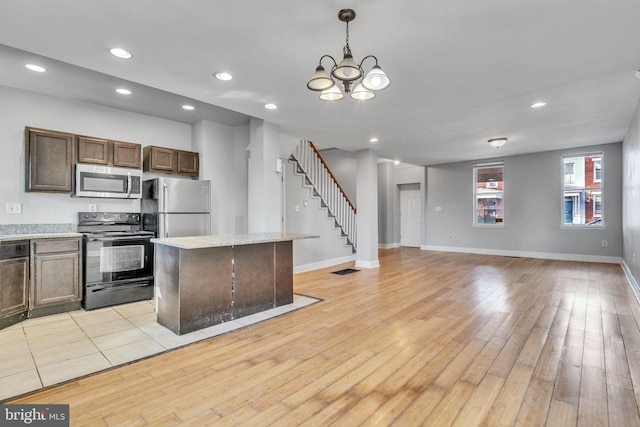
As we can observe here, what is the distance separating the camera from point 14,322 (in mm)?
3279

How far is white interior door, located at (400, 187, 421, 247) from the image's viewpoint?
10227mm

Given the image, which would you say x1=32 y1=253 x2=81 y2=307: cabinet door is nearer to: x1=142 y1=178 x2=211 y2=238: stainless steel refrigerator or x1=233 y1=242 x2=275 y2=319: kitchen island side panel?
x1=142 y1=178 x2=211 y2=238: stainless steel refrigerator

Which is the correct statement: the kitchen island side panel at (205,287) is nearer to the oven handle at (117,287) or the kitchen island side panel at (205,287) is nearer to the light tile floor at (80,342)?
the light tile floor at (80,342)

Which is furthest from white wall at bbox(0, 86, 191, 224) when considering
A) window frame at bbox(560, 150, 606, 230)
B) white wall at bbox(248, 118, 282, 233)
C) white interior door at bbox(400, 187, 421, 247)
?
window frame at bbox(560, 150, 606, 230)

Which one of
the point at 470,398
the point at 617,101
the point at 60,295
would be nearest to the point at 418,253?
the point at 617,101

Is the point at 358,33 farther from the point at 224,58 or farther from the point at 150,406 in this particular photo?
the point at 150,406

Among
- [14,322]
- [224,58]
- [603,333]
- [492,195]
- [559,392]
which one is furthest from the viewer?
[492,195]

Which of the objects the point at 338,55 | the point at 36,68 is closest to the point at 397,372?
the point at 338,55

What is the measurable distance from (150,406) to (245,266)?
1736mm

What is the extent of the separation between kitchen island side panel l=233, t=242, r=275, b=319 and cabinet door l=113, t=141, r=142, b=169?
7.59 feet

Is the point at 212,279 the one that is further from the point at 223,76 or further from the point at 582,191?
the point at 582,191

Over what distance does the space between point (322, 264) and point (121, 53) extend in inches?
195

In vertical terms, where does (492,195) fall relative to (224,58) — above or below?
below

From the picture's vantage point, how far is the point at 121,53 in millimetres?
2699
